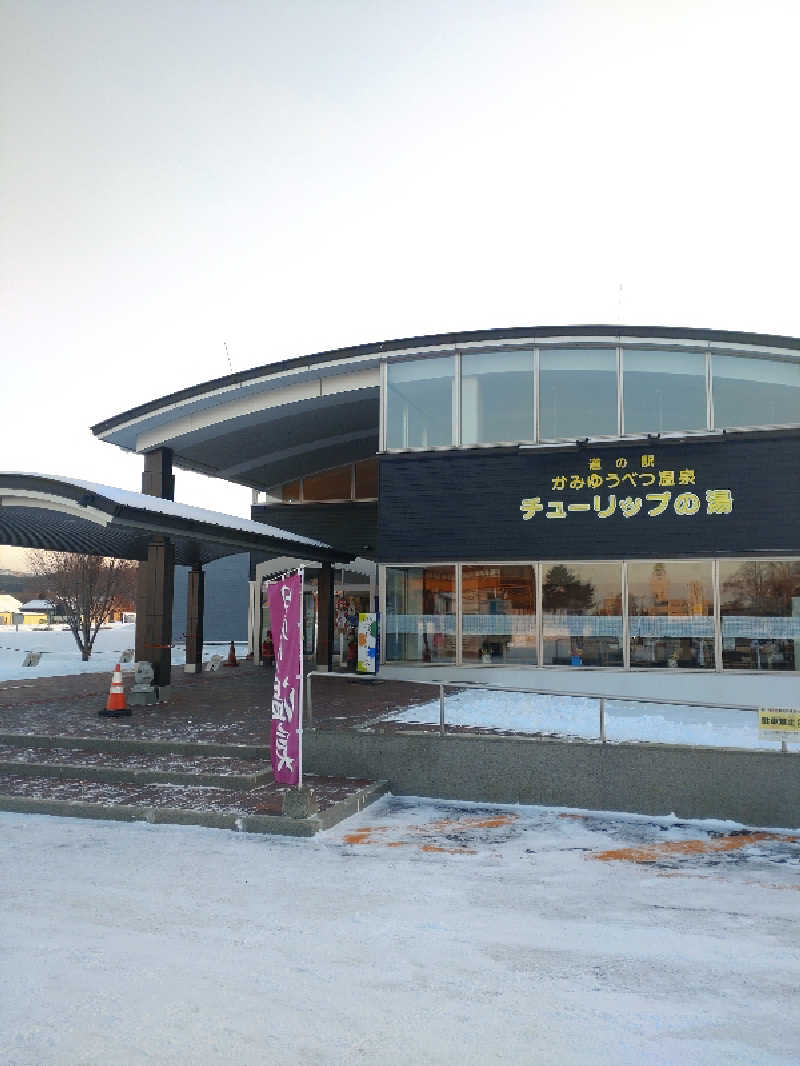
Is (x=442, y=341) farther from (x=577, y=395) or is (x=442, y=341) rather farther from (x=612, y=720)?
(x=612, y=720)

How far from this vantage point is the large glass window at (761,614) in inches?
571

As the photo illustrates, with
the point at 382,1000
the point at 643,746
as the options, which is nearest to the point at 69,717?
the point at 643,746

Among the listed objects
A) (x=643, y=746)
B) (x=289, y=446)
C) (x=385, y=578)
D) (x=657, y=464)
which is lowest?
(x=643, y=746)

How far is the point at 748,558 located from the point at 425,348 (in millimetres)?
7274

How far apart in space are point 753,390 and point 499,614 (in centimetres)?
629

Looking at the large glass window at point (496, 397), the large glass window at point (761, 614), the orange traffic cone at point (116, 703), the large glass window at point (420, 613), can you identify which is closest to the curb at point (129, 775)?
the orange traffic cone at point (116, 703)

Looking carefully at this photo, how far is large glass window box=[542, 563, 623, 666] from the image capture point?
15.2m

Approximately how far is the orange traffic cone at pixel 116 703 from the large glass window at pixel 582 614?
7518mm

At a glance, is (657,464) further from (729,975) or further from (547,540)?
(729,975)

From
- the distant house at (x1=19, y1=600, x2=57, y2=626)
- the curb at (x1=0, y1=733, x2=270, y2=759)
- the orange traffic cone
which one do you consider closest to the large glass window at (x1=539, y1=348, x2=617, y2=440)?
the curb at (x1=0, y1=733, x2=270, y2=759)

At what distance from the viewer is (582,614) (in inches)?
604

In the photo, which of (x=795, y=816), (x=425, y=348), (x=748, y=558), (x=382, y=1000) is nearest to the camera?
(x=382, y=1000)

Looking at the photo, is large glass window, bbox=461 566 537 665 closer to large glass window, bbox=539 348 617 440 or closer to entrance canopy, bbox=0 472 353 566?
large glass window, bbox=539 348 617 440

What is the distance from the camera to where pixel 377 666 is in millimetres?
16328
